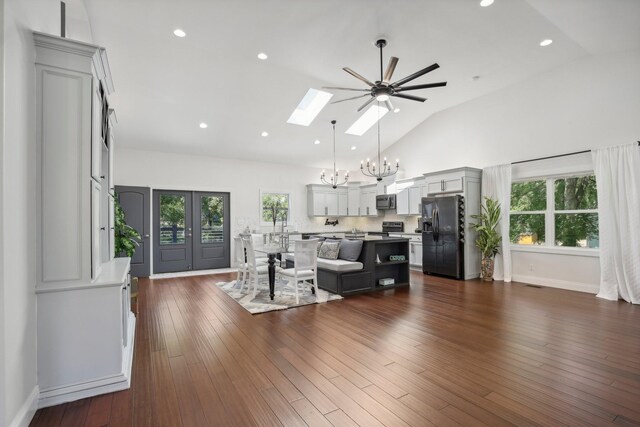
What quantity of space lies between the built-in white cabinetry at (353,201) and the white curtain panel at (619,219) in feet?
18.6

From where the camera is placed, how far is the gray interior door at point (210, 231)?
741 cm

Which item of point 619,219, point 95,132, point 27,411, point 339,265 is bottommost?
point 27,411

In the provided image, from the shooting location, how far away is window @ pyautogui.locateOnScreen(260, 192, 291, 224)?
830 centimetres

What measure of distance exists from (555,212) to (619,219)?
1026 millimetres

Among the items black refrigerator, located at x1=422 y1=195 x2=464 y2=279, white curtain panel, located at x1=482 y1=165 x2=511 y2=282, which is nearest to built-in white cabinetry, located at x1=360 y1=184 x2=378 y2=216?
black refrigerator, located at x1=422 y1=195 x2=464 y2=279

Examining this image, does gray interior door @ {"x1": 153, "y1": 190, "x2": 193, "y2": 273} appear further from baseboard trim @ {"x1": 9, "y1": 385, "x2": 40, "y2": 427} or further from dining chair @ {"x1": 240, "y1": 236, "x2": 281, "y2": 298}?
baseboard trim @ {"x1": 9, "y1": 385, "x2": 40, "y2": 427}

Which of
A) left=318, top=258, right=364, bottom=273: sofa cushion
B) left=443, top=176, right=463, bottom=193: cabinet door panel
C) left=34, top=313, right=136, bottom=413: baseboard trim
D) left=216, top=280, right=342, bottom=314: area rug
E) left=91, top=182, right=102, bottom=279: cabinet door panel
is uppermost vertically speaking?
left=443, top=176, right=463, bottom=193: cabinet door panel

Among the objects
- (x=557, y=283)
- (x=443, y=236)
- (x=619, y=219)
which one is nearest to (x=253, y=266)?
(x=443, y=236)

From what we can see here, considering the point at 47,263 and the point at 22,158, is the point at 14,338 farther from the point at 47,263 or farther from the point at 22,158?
the point at 22,158

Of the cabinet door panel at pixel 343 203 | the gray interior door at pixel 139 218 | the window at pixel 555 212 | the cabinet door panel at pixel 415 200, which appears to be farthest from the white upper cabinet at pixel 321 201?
the window at pixel 555 212

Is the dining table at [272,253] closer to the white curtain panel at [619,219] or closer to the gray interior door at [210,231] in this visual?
the gray interior door at [210,231]

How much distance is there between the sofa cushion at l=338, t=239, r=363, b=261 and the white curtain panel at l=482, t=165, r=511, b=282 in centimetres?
317

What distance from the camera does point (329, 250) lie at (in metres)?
5.55

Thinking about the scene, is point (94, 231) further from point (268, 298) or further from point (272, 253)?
point (268, 298)
